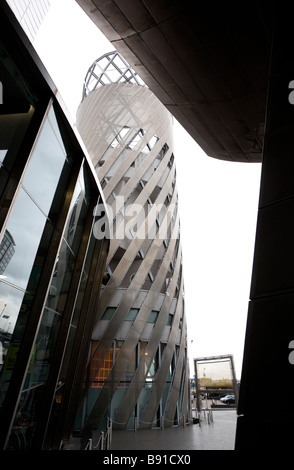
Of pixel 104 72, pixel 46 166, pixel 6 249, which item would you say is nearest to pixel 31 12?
pixel 104 72

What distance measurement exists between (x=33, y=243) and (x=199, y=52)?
16.4ft

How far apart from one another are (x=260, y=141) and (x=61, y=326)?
723 centimetres

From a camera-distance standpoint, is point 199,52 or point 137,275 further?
point 137,275

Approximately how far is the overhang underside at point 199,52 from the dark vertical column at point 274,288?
1.01 metres

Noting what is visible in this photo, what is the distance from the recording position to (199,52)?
187 inches

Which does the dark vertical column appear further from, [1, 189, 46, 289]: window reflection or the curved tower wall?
the curved tower wall

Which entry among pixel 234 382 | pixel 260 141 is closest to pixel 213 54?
pixel 260 141

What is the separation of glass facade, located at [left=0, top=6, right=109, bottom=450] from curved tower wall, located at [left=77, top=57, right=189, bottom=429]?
13.7 feet

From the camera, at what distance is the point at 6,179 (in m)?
5.14

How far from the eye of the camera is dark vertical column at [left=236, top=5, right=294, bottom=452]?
2148 mm

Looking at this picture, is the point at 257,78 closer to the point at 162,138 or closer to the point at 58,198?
the point at 58,198

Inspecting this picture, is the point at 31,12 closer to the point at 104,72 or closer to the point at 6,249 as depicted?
the point at 104,72

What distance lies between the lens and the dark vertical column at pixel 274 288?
84.6 inches

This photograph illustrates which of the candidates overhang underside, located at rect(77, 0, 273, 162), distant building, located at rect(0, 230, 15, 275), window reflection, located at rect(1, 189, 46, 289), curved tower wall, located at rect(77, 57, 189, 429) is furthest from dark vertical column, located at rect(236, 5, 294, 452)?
curved tower wall, located at rect(77, 57, 189, 429)
